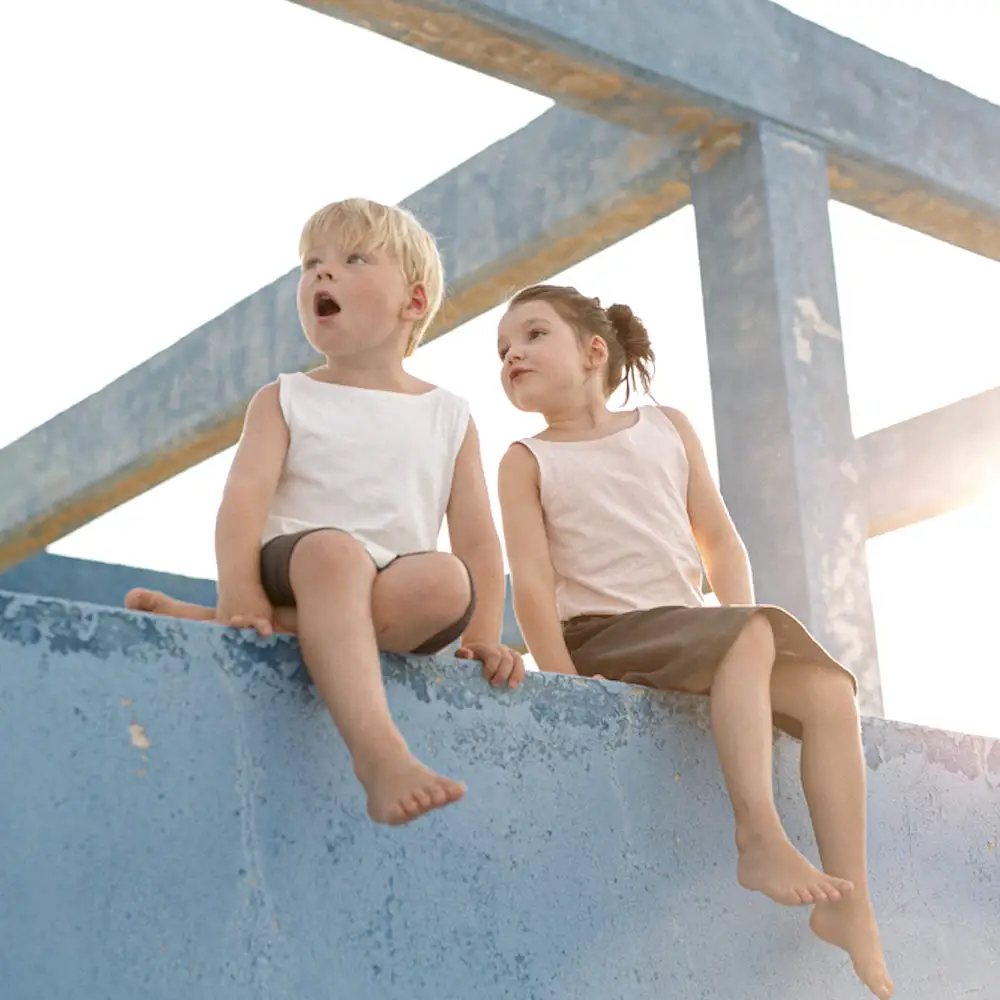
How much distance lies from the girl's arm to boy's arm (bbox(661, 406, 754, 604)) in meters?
0.33

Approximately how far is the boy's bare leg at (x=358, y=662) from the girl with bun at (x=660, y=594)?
1.93 ft

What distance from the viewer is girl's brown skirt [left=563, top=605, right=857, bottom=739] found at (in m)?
2.86

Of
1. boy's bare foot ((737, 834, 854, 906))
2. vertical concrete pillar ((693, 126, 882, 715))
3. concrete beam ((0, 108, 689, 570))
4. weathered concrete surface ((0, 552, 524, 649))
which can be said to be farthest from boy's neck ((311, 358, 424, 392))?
weathered concrete surface ((0, 552, 524, 649))

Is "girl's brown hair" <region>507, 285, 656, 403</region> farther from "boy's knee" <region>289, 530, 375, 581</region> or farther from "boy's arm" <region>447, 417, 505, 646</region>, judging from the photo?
"boy's knee" <region>289, 530, 375, 581</region>

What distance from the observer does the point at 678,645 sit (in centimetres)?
289

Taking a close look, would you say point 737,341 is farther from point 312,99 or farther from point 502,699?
point 502,699

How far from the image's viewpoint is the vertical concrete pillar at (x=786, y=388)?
4456mm

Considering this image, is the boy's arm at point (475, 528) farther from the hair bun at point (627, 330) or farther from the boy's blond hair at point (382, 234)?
the hair bun at point (627, 330)

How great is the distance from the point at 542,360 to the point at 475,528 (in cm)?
69

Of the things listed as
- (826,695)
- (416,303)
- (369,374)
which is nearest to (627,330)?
(416,303)

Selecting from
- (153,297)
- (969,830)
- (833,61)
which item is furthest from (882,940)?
(153,297)

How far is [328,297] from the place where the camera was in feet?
9.45

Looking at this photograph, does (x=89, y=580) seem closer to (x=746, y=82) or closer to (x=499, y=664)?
(x=746, y=82)

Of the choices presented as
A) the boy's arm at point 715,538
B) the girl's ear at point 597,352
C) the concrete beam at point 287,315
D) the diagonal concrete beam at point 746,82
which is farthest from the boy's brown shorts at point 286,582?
the concrete beam at point 287,315
